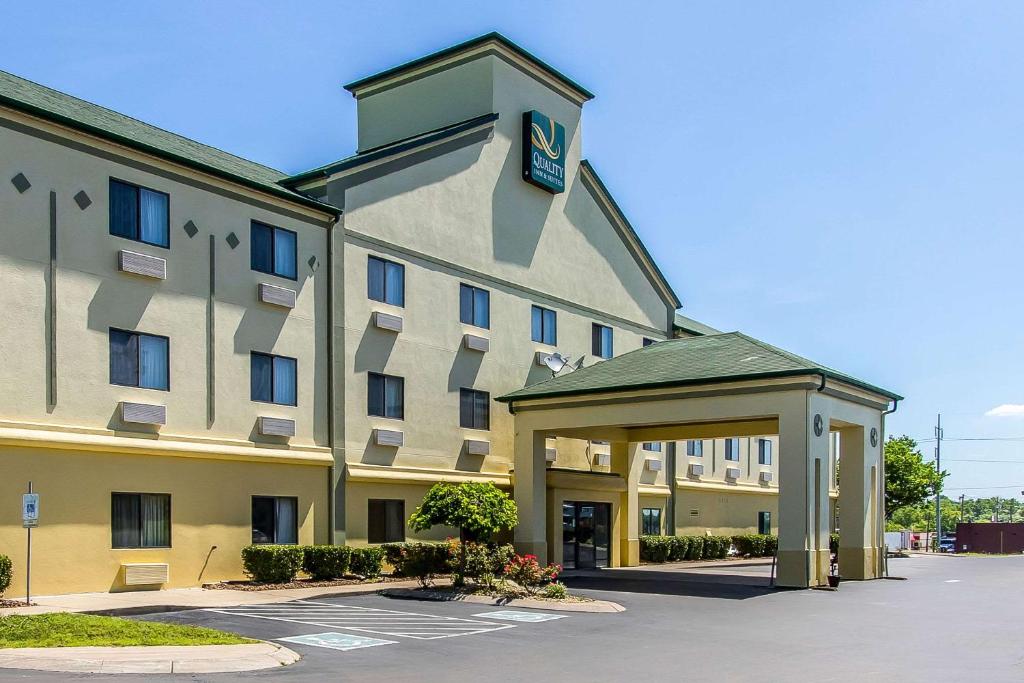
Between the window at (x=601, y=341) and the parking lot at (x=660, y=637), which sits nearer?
the parking lot at (x=660, y=637)

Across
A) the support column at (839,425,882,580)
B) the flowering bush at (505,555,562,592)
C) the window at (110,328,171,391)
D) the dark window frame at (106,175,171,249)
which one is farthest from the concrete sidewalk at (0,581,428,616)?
the support column at (839,425,882,580)

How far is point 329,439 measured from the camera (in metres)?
27.2

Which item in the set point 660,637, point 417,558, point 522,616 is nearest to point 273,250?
point 417,558

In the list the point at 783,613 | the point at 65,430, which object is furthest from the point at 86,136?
the point at 783,613

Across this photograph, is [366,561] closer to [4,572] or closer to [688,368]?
[4,572]

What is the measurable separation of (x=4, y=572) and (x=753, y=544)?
33.1 metres

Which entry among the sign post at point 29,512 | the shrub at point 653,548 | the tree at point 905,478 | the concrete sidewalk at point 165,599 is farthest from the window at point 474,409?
the tree at point 905,478

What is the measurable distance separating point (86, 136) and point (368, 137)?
1547cm

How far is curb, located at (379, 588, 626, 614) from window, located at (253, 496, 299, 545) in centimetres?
339

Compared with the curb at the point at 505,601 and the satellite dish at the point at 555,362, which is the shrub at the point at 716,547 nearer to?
the satellite dish at the point at 555,362

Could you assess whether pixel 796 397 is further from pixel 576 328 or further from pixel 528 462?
pixel 576 328

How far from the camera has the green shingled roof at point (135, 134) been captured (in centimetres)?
2166

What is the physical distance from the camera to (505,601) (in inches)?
870

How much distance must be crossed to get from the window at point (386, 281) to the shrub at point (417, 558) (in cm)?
690
